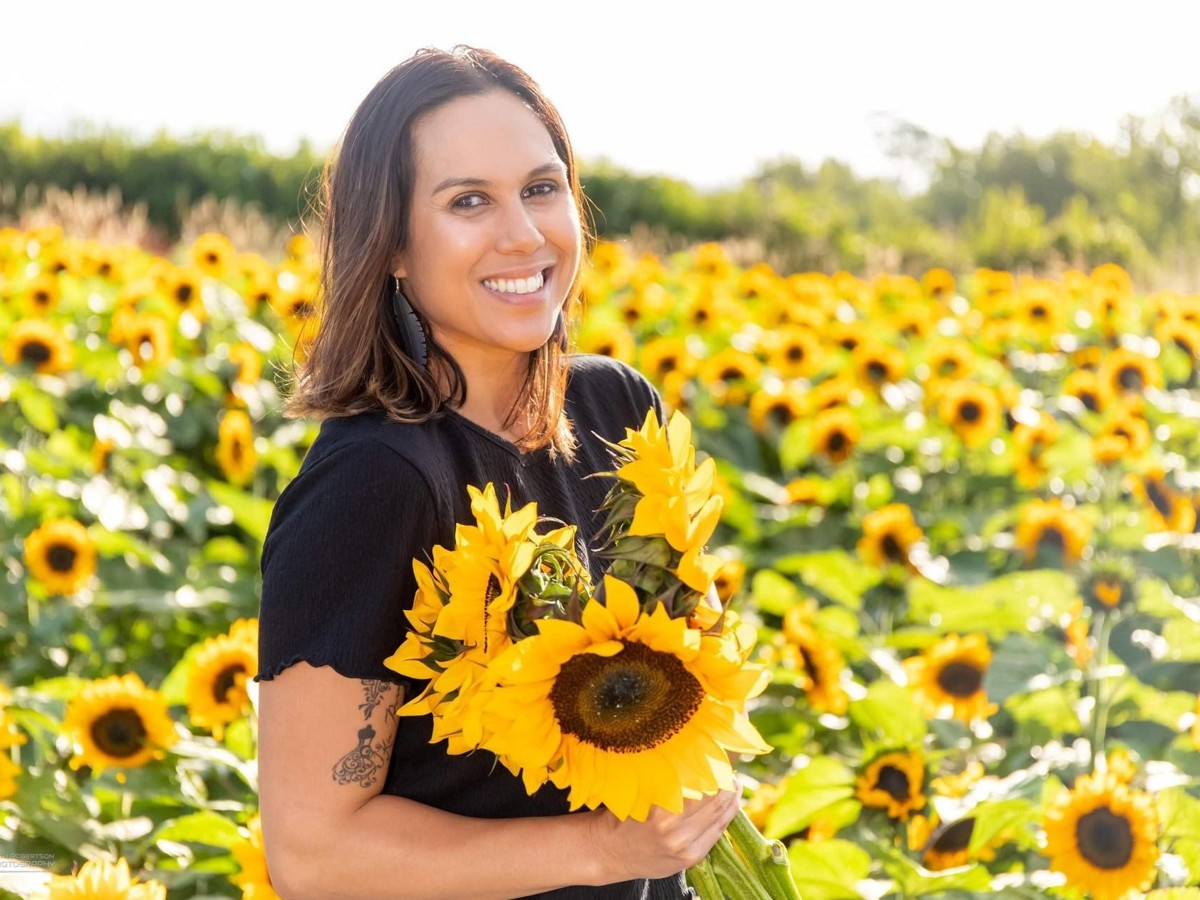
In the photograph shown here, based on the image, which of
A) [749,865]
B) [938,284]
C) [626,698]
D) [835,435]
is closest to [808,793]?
[749,865]

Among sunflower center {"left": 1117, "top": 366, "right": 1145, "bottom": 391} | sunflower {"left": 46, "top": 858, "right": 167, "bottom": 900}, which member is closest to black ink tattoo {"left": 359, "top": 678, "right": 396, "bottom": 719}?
sunflower {"left": 46, "top": 858, "right": 167, "bottom": 900}

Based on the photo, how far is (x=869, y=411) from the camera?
573 centimetres

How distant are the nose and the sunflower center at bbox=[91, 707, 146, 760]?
4.99 feet

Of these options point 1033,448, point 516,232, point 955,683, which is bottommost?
point 1033,448

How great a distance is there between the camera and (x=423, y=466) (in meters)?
1.68

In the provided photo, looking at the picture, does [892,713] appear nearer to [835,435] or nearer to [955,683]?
[955,683]

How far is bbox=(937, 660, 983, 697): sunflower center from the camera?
3191mm

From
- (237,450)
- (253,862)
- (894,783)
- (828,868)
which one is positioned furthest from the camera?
(237,450)

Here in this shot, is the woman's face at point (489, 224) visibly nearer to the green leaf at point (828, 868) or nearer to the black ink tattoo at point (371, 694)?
the black ink tattoo at point (371, 694)

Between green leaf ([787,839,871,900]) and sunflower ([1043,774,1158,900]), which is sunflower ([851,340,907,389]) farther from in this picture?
green leaf ([787,839,871,900])

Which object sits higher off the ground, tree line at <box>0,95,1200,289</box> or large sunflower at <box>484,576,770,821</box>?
large sunflower at <box>484,576,770,821</box>

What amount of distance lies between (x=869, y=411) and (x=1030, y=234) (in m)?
8.37

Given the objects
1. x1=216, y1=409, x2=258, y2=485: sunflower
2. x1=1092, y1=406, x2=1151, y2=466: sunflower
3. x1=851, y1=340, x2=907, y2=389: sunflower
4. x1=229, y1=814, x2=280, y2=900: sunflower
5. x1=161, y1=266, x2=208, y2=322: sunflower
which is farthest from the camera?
x1=161, y1=266, x2=208, y2=322: sunflower

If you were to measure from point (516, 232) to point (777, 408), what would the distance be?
156 inches
